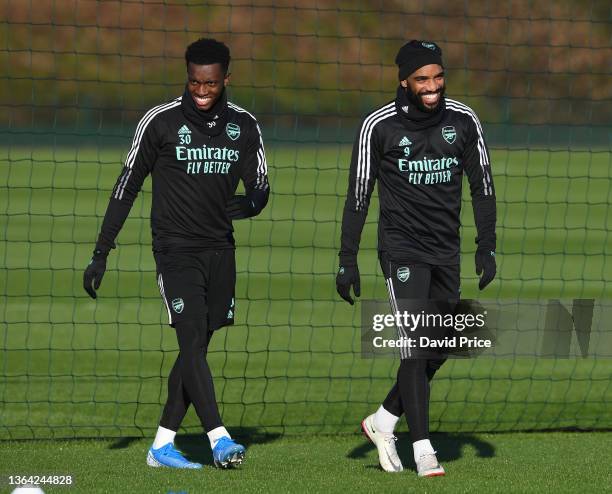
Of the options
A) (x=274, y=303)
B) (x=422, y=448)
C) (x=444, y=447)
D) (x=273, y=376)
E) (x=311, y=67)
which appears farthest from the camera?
(x=311, y=67)

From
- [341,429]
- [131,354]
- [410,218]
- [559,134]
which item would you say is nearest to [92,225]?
[131,354]

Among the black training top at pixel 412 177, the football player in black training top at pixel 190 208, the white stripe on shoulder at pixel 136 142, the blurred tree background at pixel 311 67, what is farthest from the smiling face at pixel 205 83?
the blurred tree background at pixel 311 67

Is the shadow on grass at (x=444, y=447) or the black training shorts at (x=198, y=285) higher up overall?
the black training shorts at (x=198, y=285)

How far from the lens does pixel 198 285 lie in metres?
6.34

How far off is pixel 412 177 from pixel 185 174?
104cm

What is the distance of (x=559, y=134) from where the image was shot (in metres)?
30.8

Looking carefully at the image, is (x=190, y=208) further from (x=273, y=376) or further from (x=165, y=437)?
(x=273, y=376)

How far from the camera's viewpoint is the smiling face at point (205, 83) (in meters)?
6.22

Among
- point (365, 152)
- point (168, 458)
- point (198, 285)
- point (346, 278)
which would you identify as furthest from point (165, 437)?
point (365, 152)

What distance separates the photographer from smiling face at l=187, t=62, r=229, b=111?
6223 mm

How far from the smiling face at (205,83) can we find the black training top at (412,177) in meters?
A: 0.69

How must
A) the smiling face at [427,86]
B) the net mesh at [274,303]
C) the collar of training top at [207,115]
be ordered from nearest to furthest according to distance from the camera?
the smiling face at [427,86]
the collar of training top at [207,115]
the net mesh at [274,303]

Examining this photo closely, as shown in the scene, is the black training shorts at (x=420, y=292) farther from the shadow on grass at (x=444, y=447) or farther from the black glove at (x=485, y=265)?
the shadow on grass at (x=444, y=447)

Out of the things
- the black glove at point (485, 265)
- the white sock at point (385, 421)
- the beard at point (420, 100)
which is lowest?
the white sock at point (385, 421)
